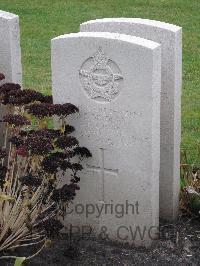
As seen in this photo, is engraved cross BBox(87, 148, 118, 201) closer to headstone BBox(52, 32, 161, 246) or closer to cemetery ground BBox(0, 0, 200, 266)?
headstone BBox(52, 32, 161, 246)

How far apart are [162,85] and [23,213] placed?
121cm

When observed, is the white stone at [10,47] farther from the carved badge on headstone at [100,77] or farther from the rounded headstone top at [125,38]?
the carved badge on headstone at [100,77]

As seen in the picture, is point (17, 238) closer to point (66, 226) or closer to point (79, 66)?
point (66, 226)

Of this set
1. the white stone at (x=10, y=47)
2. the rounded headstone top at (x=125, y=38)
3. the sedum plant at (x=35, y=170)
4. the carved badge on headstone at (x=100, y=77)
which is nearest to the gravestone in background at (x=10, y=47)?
the white stone at (x=10, y=47)

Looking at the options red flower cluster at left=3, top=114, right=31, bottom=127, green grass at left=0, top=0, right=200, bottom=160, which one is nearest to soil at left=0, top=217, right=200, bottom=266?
red flower cluster at left=3, top=114, right=31, bottom=127

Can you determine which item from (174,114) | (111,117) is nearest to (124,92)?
(111,117)

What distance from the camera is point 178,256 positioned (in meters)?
4.34

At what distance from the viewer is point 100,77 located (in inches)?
165

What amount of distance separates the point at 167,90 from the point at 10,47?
120cm

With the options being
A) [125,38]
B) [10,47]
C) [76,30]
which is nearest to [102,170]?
[125,38]

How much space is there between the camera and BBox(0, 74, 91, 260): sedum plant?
399 cm

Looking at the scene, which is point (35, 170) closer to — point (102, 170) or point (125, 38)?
point (102, 170)

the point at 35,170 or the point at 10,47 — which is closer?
the point at 35,170

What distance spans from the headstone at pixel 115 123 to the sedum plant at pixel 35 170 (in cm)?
13
